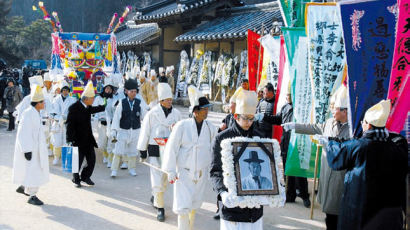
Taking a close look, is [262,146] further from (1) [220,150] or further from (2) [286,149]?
(2) [286,149]

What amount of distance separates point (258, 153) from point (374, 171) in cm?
104

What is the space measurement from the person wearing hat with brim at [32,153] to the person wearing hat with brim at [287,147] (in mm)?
3227

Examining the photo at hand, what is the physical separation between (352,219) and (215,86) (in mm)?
14393

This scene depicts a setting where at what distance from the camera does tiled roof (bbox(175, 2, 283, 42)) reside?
15.1 meters

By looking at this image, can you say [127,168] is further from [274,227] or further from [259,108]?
[274,227]

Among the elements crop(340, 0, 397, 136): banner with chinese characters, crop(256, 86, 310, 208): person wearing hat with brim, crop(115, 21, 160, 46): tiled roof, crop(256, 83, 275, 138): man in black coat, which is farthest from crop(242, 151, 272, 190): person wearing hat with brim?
crop(115, 21, 160, 46): tiled roof

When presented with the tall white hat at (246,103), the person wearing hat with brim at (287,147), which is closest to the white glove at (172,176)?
the tall white hat at (246,103)

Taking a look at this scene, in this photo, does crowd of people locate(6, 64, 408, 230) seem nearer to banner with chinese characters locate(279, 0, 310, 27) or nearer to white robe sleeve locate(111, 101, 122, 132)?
white robe sleeve locate(111, 101, 122, 132)

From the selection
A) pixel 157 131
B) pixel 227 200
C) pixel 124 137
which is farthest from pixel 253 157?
pixel 124 137

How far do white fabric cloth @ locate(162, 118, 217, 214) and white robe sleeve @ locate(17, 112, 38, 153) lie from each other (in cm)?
238

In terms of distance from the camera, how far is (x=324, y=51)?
5359 millimetres

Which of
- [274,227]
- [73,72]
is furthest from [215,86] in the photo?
[274,227]

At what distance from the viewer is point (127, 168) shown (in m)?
8.44

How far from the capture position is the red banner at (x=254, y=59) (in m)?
8.15
